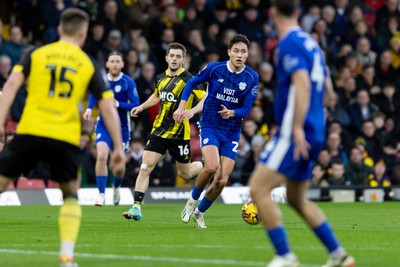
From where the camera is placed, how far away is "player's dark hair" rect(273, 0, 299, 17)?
8.97m

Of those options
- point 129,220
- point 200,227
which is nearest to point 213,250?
point 200,227

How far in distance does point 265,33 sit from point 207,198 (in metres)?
13.6

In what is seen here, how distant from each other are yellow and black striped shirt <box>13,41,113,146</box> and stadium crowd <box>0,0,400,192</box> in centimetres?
1289

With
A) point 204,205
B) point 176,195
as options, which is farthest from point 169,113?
point 176,195

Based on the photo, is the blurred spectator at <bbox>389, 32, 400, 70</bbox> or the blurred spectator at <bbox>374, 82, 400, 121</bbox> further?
the blurred spectator at <bbox>389, 32, 400, 70</bbox>

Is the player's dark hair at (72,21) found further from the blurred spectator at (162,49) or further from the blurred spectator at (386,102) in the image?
the blurred spectator at (386,102)

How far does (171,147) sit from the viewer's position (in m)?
17.7

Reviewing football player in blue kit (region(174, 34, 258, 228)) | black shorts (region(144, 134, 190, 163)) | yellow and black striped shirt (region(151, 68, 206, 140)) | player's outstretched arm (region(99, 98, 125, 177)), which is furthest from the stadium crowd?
player's outstretched arm (region(99, 98, 125, 177))

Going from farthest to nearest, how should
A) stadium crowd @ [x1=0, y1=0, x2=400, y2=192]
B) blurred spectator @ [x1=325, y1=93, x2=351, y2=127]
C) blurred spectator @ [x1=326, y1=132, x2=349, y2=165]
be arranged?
blurred spectator @ [x1=325, y1=93, x2=351, y2=127] → blurred spectator @ [x1=326, y1=132, x2=349, y2=165] → stadium crowd @ [x1=0, y1=0, x2=400, y2=192]

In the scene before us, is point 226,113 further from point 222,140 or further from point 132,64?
point 132,64

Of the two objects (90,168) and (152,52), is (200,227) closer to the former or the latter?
(90,168)

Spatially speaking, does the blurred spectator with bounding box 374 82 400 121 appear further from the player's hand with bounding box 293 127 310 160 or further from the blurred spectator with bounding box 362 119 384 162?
the player's hand with bounding box 293 127 310 160

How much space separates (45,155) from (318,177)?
1631 centimetres

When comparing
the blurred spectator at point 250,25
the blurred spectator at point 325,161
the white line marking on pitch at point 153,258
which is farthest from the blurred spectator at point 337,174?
the white line marking on pitch at point 153,258
